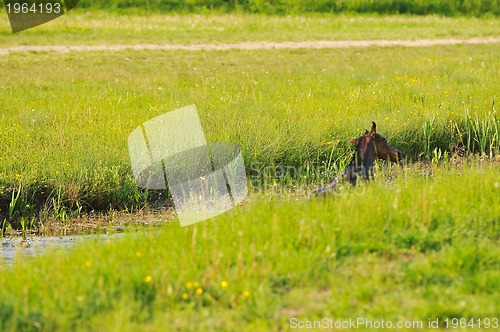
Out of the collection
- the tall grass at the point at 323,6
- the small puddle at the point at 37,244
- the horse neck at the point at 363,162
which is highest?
the horse neck at the point at 363,162

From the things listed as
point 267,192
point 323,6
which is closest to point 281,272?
point 267,192

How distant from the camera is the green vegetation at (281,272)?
5.29 meters

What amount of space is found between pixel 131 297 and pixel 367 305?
1.59 metres

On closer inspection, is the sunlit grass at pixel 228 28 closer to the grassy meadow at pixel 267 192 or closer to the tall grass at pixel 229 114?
the grassy meadow at pixel 267 192

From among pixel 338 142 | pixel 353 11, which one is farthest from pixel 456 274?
pixel 353 11

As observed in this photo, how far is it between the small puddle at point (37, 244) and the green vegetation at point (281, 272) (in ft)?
4.23

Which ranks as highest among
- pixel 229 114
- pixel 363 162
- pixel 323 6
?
pixel 363 162

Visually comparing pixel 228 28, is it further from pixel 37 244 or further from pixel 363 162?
pixel 37 244

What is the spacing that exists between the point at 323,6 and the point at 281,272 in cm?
3093

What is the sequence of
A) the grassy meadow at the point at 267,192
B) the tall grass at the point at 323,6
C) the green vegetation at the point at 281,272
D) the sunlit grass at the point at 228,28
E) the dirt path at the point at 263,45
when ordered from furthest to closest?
the tall grass at the point at 323,6 < the sunlit grass at the point at 228,28 < the dirt path at the point at 263,45 < the grassy meadow at the point at 267,192 < the green vegetation at the point at 281,272

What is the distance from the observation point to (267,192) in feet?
30.7

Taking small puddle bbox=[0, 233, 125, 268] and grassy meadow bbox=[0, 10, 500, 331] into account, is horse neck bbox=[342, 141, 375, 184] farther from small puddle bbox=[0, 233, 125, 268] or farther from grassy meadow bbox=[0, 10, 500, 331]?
small puddle bbox=[0, 233, 125, 268]

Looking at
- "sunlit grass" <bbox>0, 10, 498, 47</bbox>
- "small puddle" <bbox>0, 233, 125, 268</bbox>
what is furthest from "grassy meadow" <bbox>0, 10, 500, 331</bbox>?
"sunlit grass" <bbox>0, 10, 498, 47</bbox>

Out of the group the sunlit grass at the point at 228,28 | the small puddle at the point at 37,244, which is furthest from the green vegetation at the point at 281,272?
the sunlit grass at the point at 228,28
